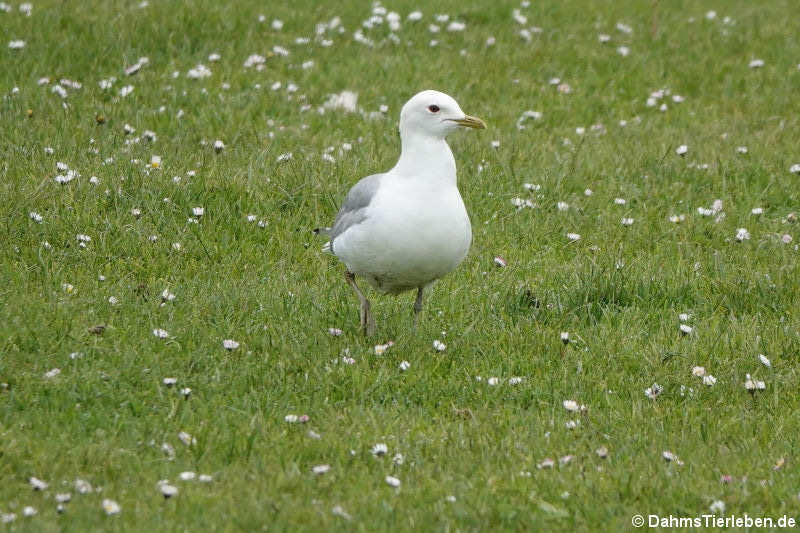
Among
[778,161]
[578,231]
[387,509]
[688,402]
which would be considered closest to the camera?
[387,509]

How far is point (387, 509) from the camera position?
15.2ft

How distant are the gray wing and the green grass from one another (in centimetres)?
51

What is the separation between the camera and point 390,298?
288 inches

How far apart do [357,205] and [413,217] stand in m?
0.56

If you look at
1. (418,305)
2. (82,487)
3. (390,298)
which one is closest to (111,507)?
(82,487)

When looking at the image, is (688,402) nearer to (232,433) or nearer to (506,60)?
(232,433)

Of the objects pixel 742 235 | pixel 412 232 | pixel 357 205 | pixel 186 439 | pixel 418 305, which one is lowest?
pixel 186 439

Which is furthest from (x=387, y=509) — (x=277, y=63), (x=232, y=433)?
(x=277, y=63)

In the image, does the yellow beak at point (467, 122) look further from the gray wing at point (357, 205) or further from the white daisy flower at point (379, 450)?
the white daisy flower at point (379, 450)

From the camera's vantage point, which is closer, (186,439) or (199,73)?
(186,439)

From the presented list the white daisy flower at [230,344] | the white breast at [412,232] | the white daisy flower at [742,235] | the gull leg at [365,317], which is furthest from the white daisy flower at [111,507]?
the white daisy flower at [742,235]

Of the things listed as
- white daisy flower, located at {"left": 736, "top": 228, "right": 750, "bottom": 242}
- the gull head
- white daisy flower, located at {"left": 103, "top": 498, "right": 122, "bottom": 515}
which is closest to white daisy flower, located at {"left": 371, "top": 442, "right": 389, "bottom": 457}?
white daisy flower, located at {"left": 103, "top": 498, "right": 122, "bottom": 515}

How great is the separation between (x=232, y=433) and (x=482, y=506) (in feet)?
3.95

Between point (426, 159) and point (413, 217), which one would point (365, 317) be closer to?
point (413, 217)
